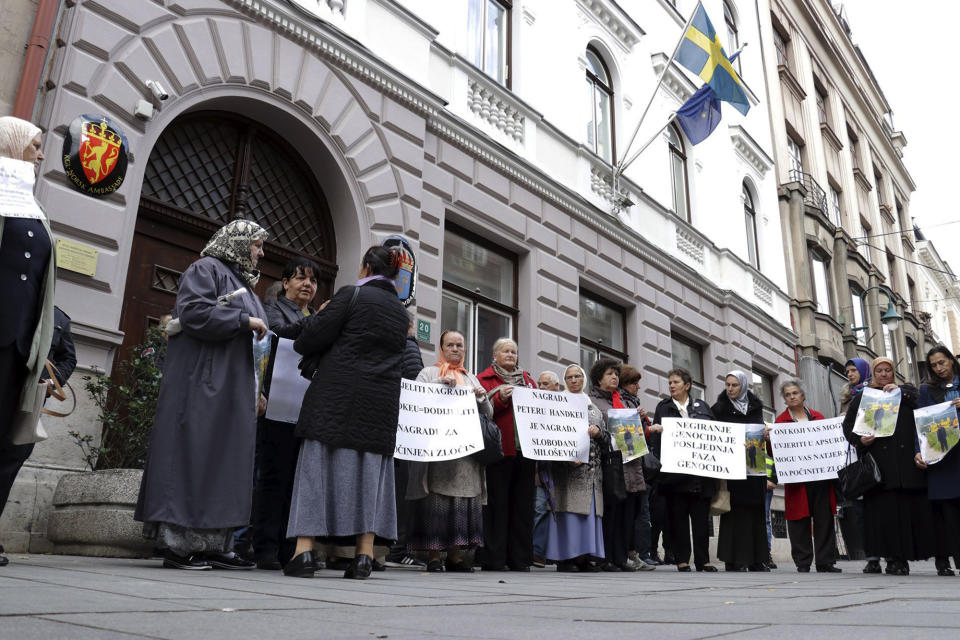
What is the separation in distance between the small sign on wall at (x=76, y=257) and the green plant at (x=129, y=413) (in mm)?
706

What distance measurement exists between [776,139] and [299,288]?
19179 mm

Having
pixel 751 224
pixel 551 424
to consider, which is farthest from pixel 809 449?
pixel 751 224

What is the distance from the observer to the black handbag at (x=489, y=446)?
5984 millimetres

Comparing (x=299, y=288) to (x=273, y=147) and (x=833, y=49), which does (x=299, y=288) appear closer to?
(x=273, y=147)

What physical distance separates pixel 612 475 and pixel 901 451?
7.96 feet

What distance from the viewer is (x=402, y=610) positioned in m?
2.97

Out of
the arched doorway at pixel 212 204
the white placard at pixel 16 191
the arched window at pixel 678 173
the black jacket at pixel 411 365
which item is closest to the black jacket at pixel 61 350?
the white placard at pixel 16 191

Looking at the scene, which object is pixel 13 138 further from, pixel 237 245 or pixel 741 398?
pixel 741 398

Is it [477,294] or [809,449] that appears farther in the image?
[477,294]

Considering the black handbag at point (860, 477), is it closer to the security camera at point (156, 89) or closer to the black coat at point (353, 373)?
the black coat at point (353, 373)

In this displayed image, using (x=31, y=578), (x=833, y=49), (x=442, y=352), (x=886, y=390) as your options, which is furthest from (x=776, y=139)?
(x=31, y=578)

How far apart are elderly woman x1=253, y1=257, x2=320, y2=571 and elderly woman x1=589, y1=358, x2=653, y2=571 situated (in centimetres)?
304

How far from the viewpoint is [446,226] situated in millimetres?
10492

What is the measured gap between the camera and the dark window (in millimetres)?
10391
